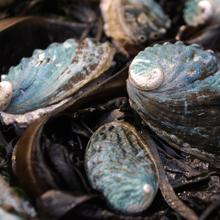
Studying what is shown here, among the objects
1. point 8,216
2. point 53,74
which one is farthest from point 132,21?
point 8,216

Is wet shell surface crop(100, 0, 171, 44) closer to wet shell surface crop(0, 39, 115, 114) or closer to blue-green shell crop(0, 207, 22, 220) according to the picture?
wet shell surface crop(0, 39, 115, 114)

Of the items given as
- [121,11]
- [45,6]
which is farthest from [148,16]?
[45,6]

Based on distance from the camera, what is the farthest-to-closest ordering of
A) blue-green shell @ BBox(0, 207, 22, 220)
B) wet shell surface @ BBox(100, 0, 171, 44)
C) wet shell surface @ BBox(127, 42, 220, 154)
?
wet shell surface @ BBox(100, 0, 171, 44), wet shell surface @ BBox(127, 42, 220, 154), blue-green shell @ BBox(0, 207, 22, 220)

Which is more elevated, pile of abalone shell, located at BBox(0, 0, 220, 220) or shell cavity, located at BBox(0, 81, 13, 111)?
shell cavity, located at BBox(0, 81, 13, 111)

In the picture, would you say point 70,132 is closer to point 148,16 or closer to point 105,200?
point 105,200

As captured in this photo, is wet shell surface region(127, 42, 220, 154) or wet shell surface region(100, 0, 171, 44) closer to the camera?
wet shell surface region(127, 42, 220, 154)

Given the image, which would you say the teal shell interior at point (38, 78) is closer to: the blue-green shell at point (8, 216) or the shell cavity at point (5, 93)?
the shell cavity at point (5, 93)

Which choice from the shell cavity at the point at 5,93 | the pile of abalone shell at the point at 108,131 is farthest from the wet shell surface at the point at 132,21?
the shell cavity at the point at 5,93

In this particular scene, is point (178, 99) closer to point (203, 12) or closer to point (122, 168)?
point (122, 168)

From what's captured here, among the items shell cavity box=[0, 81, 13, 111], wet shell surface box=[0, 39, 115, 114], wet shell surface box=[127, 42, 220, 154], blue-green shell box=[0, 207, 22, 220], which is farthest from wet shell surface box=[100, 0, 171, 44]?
blue-green shell box=[0, 207, 22, 220]
